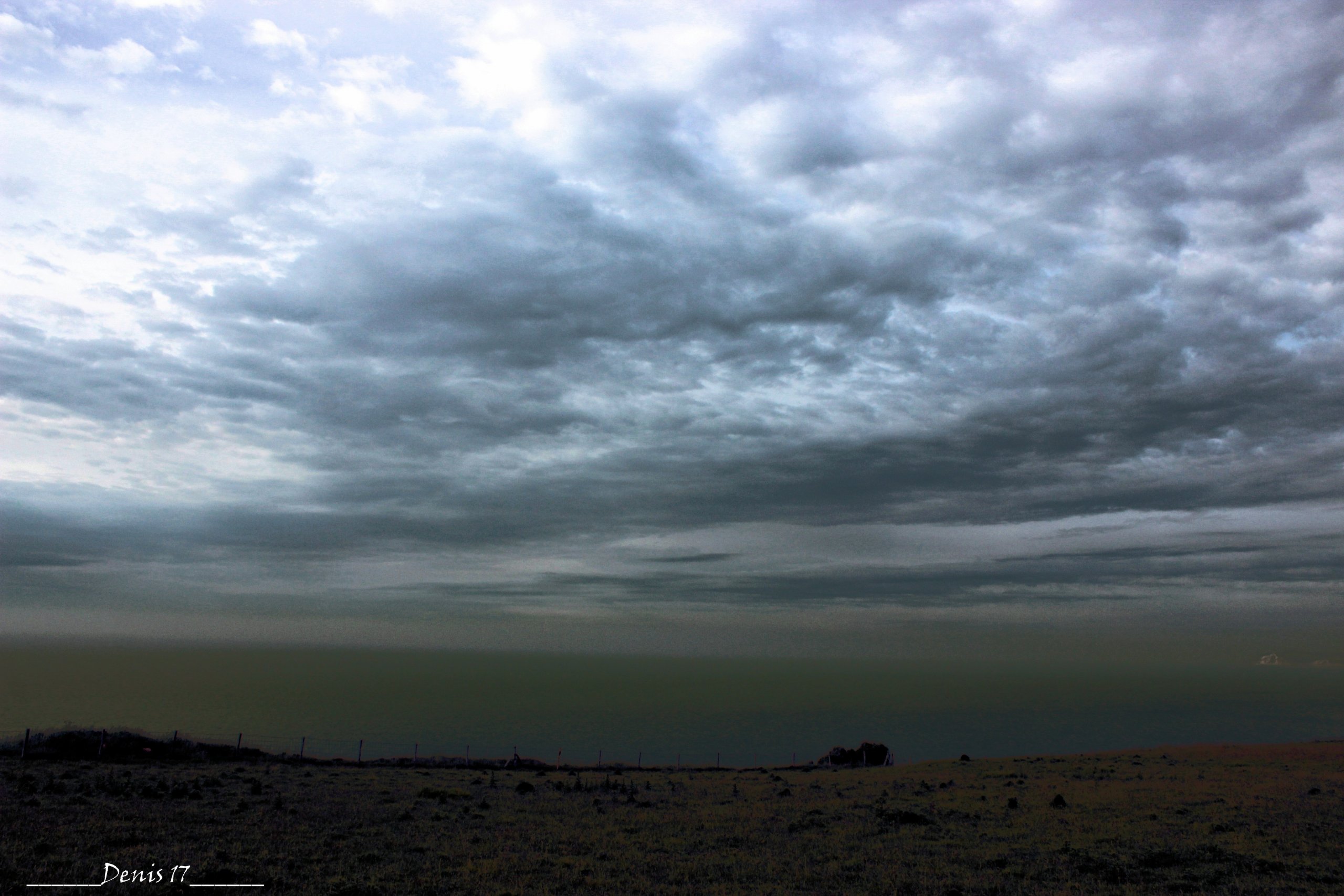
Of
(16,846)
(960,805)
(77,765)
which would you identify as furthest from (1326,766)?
(77,765)

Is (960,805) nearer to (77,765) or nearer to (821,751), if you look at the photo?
(77,765)

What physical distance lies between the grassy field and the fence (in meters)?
11.0

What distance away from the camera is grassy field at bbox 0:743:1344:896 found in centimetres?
2006

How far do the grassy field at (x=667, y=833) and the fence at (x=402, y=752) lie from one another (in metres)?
11.0

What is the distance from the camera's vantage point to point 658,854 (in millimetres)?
24219

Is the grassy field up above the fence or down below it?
above

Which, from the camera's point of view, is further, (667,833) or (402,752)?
(402,752)

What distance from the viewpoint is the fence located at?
5588cm

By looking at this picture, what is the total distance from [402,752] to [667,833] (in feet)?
268

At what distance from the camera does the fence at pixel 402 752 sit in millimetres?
55875

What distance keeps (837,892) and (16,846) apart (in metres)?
22.3

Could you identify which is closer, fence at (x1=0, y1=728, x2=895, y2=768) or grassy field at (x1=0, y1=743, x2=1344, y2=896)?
grassy field at (x1=0, y1=743, x2=1344, y2=896)

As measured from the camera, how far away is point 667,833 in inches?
1109

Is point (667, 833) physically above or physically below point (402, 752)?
above
